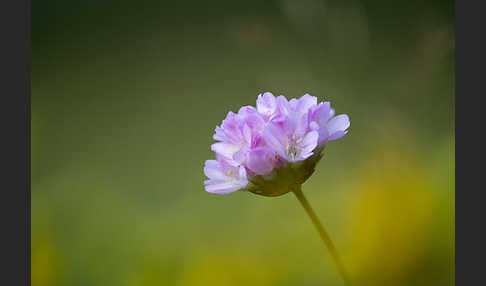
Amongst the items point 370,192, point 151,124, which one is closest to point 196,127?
point 151,124

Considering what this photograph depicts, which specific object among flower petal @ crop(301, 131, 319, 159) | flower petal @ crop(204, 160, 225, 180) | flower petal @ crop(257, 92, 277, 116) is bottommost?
flower petal @ crop(301, 131, 319, 159)

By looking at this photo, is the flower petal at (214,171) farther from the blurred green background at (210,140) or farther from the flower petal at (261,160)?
the blurred green background at (210,140)

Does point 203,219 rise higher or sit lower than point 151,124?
lower

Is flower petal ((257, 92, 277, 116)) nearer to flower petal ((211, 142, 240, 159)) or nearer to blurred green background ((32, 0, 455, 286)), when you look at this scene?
flower petal ((211, 142, 240, 159))

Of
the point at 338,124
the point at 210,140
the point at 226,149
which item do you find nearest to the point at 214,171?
the point at 226,149

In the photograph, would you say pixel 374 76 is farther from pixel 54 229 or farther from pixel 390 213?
pixel 54 229

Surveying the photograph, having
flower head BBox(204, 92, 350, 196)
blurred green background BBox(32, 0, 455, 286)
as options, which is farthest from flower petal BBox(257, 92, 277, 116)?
blurred green background BBox(32, 0, 455, 286)
